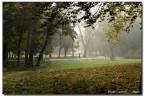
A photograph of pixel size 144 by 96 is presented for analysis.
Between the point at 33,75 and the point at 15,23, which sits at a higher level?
the point at 15,23

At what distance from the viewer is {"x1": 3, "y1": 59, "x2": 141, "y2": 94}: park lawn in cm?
893

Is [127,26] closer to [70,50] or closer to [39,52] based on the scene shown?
[70,50]

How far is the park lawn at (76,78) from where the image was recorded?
8.93 meters

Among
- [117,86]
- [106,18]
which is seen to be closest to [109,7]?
[106,18]

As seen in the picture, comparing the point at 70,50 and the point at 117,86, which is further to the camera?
the point at 70,50

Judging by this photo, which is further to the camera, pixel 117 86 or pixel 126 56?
pixel 126 56

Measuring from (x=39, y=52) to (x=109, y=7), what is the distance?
246 centimetres

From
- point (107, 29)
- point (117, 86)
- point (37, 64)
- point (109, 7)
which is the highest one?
point (109, 7)

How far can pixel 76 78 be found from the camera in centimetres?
923

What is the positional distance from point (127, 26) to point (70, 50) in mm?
1840

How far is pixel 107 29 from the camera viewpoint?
9.42 m

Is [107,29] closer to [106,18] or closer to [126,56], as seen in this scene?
[106,18]

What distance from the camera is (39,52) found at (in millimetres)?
9438

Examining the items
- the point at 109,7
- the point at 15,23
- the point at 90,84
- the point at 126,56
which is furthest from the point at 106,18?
the point at 15,23
